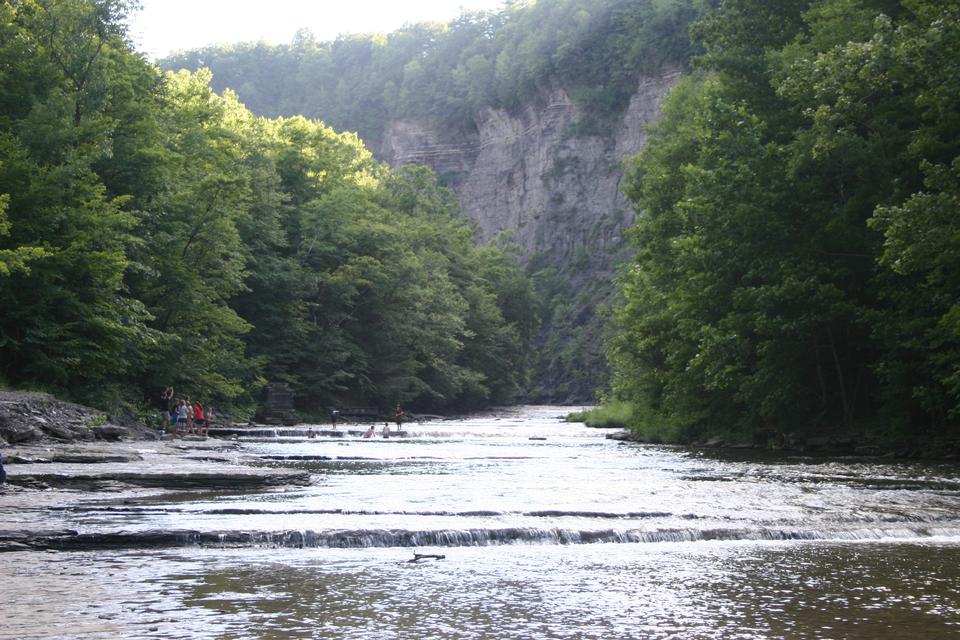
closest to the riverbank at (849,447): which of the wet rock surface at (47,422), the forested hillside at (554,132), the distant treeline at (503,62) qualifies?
the wet rock surface at (47,422)

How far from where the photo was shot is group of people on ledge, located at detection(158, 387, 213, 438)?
40.1 m

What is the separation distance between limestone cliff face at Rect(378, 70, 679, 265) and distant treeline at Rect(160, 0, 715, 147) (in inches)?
101

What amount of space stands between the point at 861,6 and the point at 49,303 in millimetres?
27003

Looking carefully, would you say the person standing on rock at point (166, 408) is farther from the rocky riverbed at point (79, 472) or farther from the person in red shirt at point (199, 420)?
the rocky riverbed at point (79, 472)

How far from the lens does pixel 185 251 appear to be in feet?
157

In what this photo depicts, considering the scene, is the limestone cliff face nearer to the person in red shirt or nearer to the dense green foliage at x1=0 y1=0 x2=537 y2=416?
the dense green foliage at x1=0 y1=0 x2=537 y2=416

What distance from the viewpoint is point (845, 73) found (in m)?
26.8

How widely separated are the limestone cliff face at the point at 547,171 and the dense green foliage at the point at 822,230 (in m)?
79.6

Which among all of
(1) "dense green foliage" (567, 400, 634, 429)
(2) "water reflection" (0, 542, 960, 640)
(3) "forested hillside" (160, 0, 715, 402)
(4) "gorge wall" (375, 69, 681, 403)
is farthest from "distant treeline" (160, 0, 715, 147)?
(2) "water reflection" (0, 542, 960, 640)

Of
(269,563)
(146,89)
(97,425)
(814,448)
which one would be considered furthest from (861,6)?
(146,89)

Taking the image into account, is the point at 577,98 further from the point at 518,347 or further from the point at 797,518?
the point at 797,518

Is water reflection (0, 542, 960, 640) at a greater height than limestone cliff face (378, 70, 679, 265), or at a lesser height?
lesser

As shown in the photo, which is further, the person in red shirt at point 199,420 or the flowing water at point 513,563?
the person in red shirt at point 199,420

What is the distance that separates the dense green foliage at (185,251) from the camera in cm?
3450
